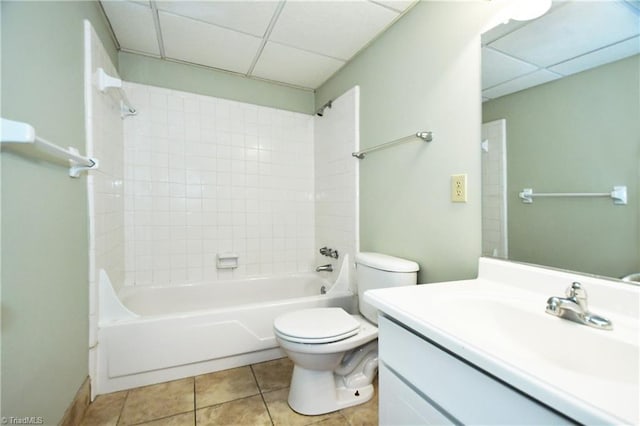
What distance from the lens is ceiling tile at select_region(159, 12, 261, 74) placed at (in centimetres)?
171

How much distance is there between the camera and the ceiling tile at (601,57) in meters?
0.76

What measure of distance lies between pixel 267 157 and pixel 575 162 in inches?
83.6

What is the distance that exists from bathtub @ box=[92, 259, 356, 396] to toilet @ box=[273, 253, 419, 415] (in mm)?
397

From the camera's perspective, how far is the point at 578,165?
87 centimetres

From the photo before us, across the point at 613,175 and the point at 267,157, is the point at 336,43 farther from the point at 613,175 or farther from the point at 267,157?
the point at 613,175

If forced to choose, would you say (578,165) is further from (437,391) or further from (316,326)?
(316,326)

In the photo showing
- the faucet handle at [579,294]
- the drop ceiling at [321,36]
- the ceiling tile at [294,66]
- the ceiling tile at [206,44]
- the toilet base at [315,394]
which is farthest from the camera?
the ceiling tile at [294,66]

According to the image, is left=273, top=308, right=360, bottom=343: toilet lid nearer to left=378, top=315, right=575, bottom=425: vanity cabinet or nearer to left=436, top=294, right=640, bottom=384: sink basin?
left=378, top=315, right=575, bottom=425: vanity cabinet

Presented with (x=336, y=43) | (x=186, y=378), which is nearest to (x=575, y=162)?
(x=336, y=43)

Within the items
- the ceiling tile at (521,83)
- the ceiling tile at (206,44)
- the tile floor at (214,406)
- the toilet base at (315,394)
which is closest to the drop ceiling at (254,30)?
the ceiling tile at (206,44)

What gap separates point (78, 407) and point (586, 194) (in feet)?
7.13

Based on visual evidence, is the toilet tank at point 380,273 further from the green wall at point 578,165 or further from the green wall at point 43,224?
the green wall at point 43,224

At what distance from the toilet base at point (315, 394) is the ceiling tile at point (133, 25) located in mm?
2168

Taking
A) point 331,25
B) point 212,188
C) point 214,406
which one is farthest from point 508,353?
point 212,188
